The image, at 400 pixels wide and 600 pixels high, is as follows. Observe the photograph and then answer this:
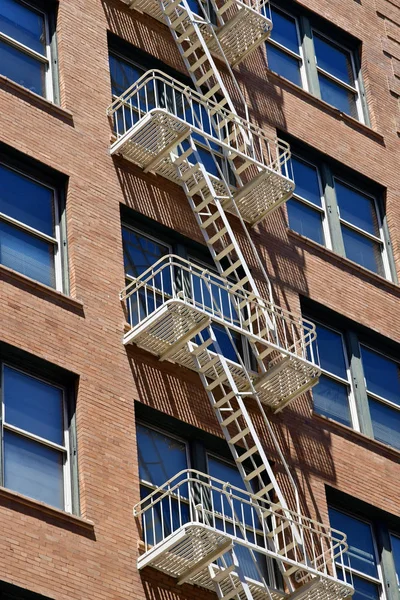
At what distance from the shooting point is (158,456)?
24078mm

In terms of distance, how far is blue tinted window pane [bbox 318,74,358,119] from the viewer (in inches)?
1300

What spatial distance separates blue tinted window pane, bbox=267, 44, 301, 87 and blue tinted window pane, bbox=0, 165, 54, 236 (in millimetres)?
8533

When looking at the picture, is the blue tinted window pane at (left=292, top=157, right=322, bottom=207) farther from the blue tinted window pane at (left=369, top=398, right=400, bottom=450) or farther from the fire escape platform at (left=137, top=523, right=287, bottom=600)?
the fire escape platform at (left=137, top=523, right=287, bottom=600)

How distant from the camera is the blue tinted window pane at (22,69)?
25.9 m

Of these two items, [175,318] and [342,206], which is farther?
[342,206]

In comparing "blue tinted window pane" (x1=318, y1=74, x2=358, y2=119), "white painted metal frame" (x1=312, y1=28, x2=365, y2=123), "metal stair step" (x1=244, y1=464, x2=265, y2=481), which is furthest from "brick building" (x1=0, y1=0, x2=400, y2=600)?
"white painted metal frame" (x1=312, y1=28, x2=365, y2=123)

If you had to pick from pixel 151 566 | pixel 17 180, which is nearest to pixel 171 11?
pixel 17 180

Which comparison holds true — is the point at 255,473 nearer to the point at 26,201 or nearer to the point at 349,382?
the point at 349,382

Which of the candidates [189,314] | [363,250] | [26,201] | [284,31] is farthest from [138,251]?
[284,31]

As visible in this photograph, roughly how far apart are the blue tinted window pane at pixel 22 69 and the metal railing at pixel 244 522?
699 cm

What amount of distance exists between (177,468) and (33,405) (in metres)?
2.79

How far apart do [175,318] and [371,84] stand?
1182cm

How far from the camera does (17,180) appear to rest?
2473 centimetres

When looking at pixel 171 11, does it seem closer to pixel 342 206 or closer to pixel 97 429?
pixel 342 206
